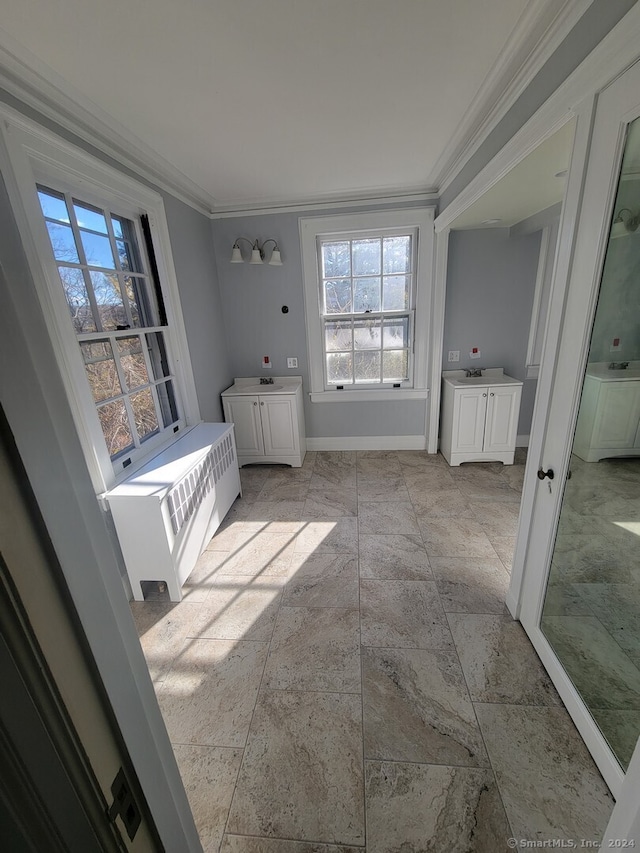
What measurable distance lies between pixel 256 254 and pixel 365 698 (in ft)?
11.2

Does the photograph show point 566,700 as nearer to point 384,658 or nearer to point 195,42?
point 384,658

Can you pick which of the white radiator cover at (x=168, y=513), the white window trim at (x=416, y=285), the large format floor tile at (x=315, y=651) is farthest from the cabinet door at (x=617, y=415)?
the white window trim at (x=416, y=285)

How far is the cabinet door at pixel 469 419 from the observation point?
329 cm

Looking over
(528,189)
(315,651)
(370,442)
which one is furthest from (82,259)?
(370,442)

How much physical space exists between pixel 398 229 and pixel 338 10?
216 cm

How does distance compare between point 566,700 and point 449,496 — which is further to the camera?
point 449,496

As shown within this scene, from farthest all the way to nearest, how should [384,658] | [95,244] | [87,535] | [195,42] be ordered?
[95,244], [384,658], [195,42], [87,535]

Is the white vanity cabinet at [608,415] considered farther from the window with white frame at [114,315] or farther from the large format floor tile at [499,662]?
the window with white frame at [114,315]

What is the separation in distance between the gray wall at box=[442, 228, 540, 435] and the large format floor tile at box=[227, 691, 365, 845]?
319cm

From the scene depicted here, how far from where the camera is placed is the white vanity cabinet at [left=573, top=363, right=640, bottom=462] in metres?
1.15

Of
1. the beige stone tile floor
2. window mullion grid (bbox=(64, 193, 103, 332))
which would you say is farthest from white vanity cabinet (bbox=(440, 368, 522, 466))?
window mullion grid (bbox=(64, 193, 103, 332))

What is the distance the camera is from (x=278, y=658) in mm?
1674

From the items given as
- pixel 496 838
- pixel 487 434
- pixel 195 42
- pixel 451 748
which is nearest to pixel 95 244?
pixel 195 42

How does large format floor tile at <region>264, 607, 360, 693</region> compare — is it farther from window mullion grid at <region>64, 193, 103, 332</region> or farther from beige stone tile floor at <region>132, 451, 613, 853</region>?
window mullion grid at <region>64, 193, 103, 332</region>
